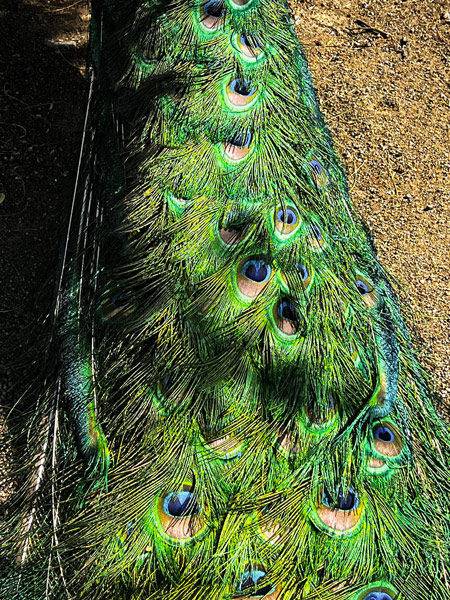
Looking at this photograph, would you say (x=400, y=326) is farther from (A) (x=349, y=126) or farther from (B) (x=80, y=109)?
(B) (x=80, y=109)

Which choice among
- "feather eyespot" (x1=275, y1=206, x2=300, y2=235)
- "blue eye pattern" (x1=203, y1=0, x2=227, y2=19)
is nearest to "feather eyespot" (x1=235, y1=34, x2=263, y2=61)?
"blue eye pattern" (x1=203, y1=0, x2=227, y2=19)

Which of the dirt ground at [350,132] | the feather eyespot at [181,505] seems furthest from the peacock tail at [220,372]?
the dirt ground at [350,132]

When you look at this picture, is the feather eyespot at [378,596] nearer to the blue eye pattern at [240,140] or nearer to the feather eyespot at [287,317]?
the feather eyespot at [287,317]

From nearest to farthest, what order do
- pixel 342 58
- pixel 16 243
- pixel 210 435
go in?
1. pixel 210 435
2. pixel 16 243
3. pixel 342 58

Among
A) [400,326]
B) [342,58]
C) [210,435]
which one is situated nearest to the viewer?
[210,435]

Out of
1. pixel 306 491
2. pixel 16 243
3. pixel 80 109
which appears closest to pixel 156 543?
pixel 306 491

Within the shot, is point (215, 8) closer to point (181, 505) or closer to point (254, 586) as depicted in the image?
point (181, 505)
